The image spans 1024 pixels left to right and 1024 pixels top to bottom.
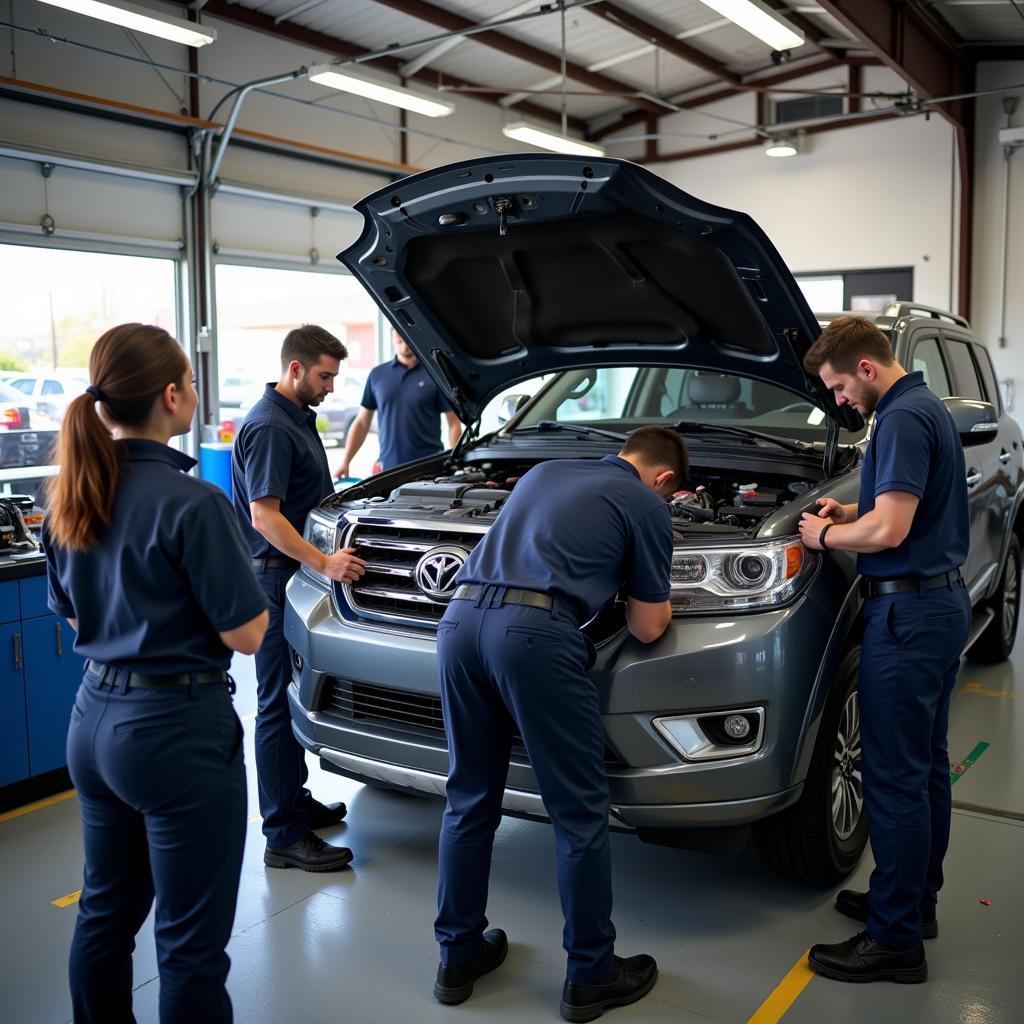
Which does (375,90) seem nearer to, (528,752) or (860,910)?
(528,752)

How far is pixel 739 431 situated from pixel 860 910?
1579mm

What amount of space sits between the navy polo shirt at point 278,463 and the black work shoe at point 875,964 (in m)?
2.02

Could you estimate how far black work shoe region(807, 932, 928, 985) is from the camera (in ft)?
9.07

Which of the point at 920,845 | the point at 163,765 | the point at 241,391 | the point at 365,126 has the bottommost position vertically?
the point at 920,845

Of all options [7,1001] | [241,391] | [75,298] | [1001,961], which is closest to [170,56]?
[75,298]

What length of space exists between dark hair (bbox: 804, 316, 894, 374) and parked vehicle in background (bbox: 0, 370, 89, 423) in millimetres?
7346

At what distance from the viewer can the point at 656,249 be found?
3.31 metres

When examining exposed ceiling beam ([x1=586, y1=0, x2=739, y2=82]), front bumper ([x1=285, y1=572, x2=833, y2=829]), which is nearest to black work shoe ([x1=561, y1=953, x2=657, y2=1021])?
front bumper ([x1=285, y1=572, x2=833, y2=829])

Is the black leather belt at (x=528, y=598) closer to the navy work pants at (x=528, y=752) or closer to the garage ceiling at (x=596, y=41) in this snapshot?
the navy work pants at (x=528, y=752)

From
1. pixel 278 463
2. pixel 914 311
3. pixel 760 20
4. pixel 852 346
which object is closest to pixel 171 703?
pixel 278 463

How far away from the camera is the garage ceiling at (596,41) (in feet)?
32.3

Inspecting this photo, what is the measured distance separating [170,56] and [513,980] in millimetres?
8786

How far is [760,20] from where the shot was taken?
25.0 feet

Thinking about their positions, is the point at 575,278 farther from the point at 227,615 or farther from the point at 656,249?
the point at 227,615
